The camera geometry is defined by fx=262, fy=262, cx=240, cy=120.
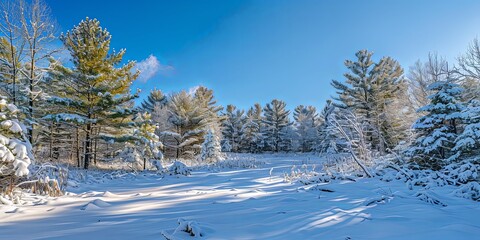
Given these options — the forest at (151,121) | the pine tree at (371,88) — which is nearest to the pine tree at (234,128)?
the forest at (151,121)

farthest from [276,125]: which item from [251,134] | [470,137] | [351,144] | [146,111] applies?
[470,137]

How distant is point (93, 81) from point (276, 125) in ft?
103

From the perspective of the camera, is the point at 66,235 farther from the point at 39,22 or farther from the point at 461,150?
the point at 39,22

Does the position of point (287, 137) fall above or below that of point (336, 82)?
below

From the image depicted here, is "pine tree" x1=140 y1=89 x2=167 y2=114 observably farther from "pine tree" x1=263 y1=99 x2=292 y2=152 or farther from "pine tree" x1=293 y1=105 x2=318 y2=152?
"pine tree" x1=293 y1=105 x2=318 y2=152

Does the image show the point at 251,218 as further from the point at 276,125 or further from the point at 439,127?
the point at 276,125

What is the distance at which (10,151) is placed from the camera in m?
4.03

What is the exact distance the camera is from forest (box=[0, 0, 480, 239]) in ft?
17.1

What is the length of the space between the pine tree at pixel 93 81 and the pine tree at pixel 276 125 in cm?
2942

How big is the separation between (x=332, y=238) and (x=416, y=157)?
20.5 ft

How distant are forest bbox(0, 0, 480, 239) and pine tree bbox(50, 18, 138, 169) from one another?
44 millimetres

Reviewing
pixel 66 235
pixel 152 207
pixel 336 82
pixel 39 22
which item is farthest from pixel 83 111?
pixel 336 82

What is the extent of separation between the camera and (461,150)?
5949 millimetres

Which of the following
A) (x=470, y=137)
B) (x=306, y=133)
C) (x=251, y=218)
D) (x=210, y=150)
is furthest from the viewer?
(x=306, y=133)
